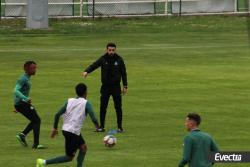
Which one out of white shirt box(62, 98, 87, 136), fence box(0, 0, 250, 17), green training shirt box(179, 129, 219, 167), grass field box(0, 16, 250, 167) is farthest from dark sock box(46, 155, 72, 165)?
fence box(0, 0, 250, 17)

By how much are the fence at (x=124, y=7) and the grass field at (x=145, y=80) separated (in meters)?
1.81

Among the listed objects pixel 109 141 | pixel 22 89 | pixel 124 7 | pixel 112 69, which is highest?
pixel 124 7

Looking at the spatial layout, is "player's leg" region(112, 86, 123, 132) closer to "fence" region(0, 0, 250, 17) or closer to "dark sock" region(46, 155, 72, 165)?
"dark sock" region(46, 155, 72, 165)

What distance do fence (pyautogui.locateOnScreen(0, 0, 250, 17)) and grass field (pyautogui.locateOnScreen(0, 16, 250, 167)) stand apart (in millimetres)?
1815

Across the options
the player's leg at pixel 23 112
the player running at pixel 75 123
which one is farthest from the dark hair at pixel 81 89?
the player's leg at pixel 23 112

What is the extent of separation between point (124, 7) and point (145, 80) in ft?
91.6

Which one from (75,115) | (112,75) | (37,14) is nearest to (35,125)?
(75,115)

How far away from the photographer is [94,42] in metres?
51.6

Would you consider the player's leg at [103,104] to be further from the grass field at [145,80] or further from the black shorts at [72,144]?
the black shorts at [72,144]

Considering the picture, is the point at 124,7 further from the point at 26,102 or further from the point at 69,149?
the point at 69,149

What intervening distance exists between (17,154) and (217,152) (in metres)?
7.41

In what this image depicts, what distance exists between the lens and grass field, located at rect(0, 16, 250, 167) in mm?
23625

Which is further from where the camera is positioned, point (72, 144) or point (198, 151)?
point (72, 144)

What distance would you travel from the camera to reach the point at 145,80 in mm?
37406
